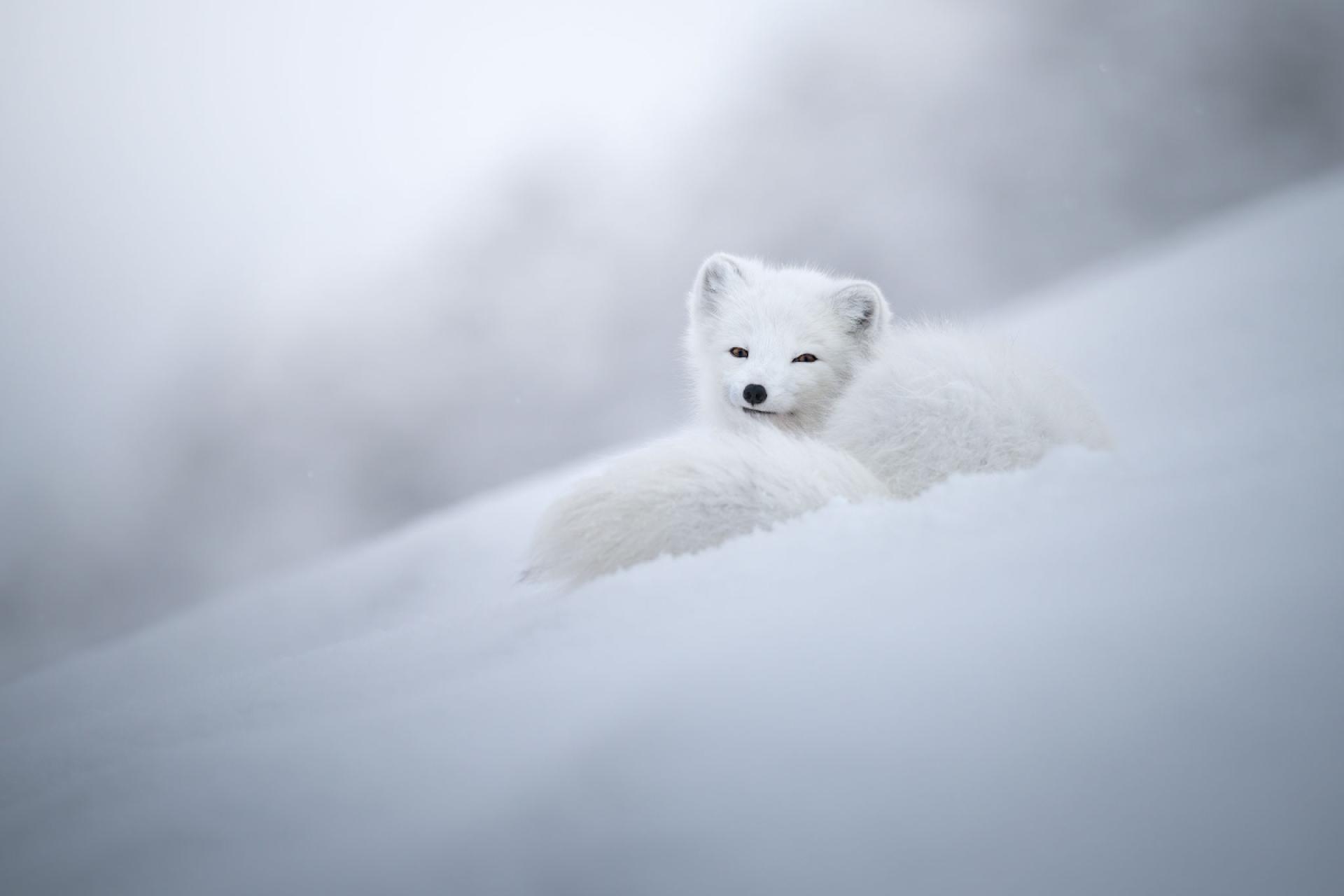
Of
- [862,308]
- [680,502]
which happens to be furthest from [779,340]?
[680,502]

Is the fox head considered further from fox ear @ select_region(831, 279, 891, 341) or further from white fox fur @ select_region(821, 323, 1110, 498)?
white fox fur @ select_region(821, 323, 1110, 498)

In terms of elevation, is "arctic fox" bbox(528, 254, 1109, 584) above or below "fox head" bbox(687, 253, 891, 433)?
below

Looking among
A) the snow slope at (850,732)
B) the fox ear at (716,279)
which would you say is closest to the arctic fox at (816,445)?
the snow slope at (850,732)

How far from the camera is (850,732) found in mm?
373

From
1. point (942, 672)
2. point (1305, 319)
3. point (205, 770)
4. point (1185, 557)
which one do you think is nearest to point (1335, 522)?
point (1185, 557)

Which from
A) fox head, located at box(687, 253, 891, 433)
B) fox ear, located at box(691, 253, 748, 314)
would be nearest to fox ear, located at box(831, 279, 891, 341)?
fox head, located at box(687, 253, 891, 433)

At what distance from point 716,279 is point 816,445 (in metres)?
0.94

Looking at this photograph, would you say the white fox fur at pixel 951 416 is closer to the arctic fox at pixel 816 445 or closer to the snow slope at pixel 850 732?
the arctic fox at pixel 816 445

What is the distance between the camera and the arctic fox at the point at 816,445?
854 millimetres

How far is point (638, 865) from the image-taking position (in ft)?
1.12

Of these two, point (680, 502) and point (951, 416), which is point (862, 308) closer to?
point (951, 416)

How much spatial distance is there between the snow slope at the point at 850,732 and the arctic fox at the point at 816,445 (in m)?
0.13

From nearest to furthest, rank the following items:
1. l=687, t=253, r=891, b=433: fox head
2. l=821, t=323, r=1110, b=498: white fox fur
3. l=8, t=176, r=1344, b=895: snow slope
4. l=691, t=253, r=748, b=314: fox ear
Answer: l=8, t=176, r=1344, b=895: snow slope
l=821, t=323, r=1110, b=498: white fox fur
l=687, t=253, r=891, b=433: fox head
l=691, t=253, r=748, b=314: fox ear

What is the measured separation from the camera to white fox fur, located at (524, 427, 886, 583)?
85 centimetres
